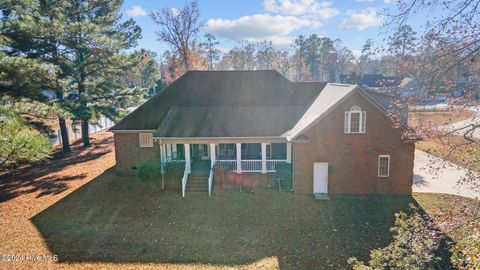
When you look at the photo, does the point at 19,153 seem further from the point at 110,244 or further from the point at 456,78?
the point at 456,78

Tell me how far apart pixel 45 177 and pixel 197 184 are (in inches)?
460

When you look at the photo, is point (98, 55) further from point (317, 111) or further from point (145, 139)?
point (317, 111)

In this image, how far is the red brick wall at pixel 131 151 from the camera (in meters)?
20.1

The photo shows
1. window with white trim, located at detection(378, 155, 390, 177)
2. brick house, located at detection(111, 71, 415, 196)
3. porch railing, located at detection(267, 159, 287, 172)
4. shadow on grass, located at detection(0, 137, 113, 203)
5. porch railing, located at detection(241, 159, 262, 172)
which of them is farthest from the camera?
porch railing, located at detection(241, 159, 262, 172)

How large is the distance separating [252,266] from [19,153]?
406 inches

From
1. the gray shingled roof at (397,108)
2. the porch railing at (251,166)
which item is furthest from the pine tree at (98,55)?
the gray shingled roof at (397,108)

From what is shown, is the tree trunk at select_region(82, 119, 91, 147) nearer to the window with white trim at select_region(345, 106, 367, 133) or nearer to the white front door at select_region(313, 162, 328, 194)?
the white front door at select_region(313, 162, 328, 194)

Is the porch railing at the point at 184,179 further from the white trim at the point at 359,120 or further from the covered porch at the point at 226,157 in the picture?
the white trim at the point at 359,120

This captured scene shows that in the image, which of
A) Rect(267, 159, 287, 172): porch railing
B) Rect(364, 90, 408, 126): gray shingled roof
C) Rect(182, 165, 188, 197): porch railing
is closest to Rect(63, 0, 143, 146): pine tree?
Rect(182, 165, 188, 197): porch railing

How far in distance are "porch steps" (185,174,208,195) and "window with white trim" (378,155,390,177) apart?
1010cm

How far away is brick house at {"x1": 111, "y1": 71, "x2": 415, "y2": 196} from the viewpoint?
1614 centimetres

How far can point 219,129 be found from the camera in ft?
61.2

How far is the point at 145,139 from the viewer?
20.2m

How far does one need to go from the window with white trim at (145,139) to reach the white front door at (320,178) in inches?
436
